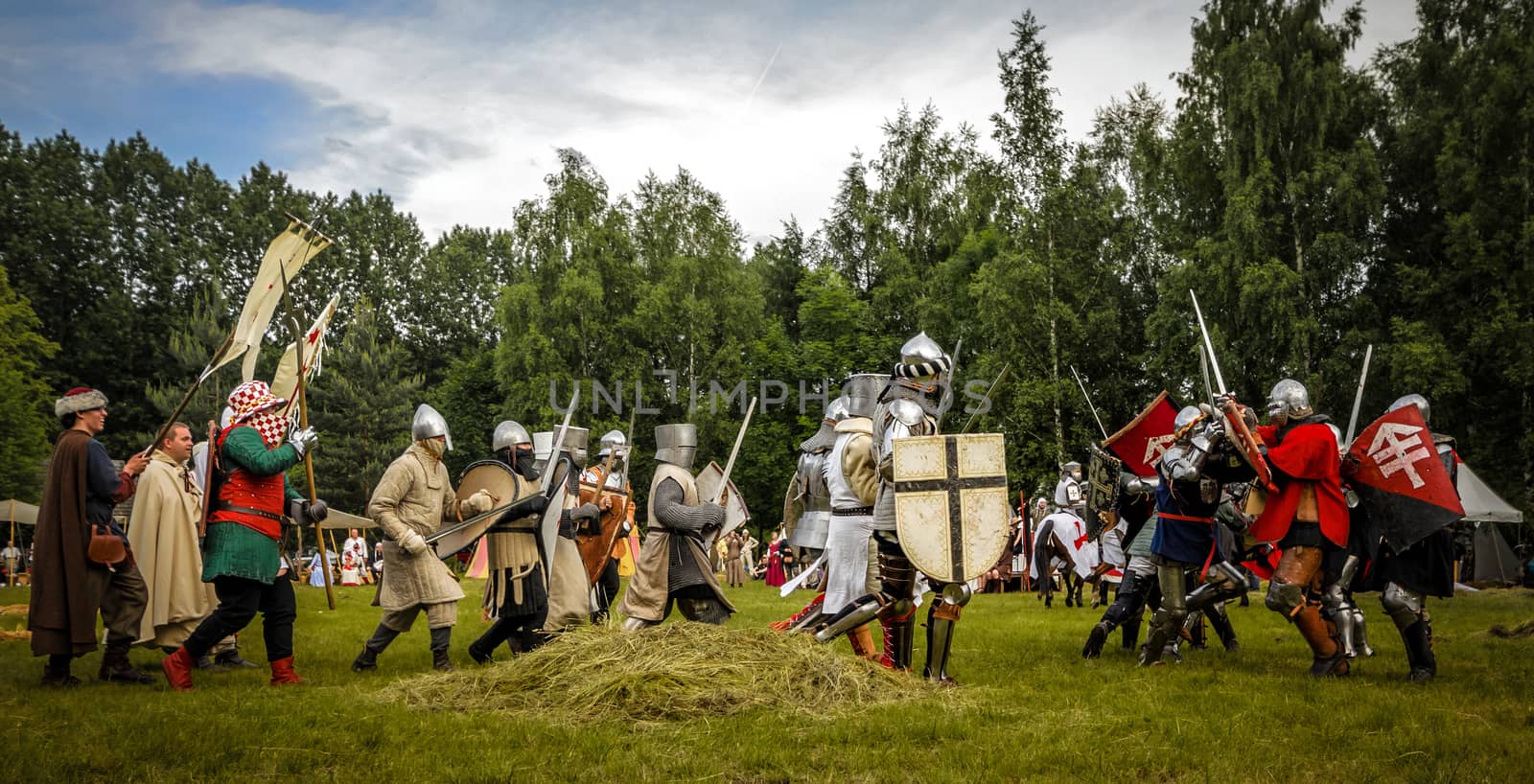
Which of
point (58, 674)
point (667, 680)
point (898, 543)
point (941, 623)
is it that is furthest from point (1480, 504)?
point (58, 674)

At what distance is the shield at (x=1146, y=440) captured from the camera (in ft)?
27.2

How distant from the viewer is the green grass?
4.30 metres

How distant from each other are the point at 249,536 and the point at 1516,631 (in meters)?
9.55

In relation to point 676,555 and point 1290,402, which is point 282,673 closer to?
point 676,555

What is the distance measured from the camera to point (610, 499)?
9094mm

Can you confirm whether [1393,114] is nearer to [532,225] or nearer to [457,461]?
[532,225]

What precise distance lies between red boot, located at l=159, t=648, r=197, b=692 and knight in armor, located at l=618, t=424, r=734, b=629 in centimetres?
254

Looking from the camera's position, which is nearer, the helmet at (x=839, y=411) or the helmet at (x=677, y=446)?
the helmet at (x=677, y=446)

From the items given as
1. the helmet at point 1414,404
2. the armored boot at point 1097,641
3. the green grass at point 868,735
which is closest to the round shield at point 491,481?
the green grass at point 868,735

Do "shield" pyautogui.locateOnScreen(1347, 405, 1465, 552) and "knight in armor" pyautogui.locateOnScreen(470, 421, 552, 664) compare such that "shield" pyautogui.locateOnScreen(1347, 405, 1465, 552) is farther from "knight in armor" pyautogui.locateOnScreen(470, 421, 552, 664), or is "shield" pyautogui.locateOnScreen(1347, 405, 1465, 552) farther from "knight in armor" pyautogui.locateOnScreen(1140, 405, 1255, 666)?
"knight in armor" pyautogui.locateOnScreen(470, 421, 552, 664)

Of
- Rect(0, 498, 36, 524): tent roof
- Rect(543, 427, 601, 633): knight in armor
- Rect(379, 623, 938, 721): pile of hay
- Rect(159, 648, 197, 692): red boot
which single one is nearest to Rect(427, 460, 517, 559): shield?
Rect(543, 427, 601, 633): knight in armor

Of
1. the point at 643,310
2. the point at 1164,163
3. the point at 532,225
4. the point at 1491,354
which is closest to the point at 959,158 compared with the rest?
the point at 1164,163

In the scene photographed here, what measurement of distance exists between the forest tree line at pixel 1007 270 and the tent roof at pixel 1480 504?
3.81m

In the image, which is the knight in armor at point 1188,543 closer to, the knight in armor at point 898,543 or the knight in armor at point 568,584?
the knight in armor at point 898,543
